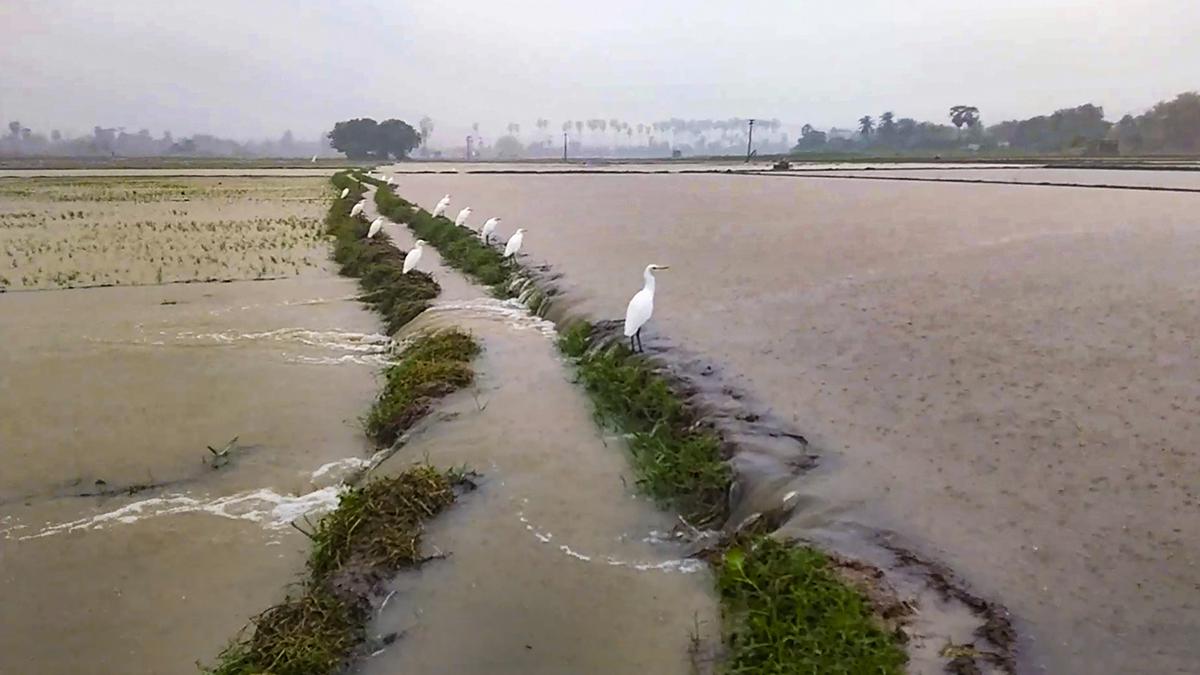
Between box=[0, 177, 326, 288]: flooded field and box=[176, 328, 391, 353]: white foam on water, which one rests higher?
box=[0, 177, 326, 288]: flooded field

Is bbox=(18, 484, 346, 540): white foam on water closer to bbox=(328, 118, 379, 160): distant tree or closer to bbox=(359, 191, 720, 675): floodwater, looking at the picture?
bbox=(359, 191, 720, 675): floodwater

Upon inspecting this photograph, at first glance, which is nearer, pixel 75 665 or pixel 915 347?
pixel 75 665

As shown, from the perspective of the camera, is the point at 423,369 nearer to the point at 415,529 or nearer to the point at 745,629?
the point at 415,529

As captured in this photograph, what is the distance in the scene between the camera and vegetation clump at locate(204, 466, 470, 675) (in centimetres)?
393

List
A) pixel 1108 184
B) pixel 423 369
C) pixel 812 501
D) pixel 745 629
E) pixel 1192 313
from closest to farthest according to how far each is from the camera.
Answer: pixel 745 629 < pixel 812 501 < pixel 423 369 < pixel 1192 313 < pixel 1108 184

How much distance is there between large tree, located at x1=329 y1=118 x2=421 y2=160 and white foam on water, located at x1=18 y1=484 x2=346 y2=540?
3888 inches

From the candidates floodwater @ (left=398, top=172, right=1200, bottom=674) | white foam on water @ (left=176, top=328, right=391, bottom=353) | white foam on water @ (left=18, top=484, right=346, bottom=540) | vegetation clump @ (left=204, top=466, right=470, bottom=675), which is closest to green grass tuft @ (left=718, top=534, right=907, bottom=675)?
floodwater @ (left=398, top=172, right=1200, bottom=674)

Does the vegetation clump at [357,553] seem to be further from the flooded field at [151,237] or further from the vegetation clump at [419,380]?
the flooded field at [151,237]

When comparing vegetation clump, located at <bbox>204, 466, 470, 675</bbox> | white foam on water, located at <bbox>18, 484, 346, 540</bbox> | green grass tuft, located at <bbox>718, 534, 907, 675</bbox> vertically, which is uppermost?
green grass tuft, located at <bbox>718, 534, 907, 675</bbox>

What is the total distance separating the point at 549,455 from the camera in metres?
6.55

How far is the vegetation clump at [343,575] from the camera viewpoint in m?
3.93

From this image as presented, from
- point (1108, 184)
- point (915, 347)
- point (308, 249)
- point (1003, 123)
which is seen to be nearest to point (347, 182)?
point (308, 249)

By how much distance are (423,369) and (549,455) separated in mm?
2229

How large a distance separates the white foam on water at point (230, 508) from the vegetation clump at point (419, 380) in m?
1.15
